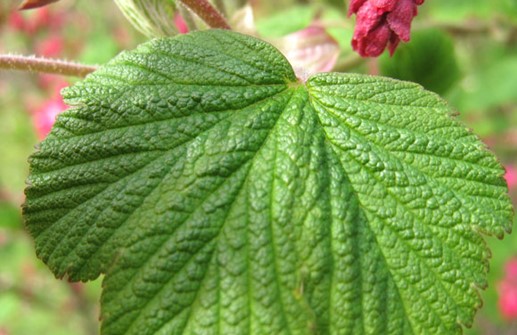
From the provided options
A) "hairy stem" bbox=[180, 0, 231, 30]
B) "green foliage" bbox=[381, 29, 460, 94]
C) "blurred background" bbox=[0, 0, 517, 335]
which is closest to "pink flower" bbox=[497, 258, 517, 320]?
"blurred background" bbox=[0, 0, 517, 335]

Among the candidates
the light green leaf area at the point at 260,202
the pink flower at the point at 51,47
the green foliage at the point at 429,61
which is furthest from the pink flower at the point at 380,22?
the pink flower at the point at 51,47

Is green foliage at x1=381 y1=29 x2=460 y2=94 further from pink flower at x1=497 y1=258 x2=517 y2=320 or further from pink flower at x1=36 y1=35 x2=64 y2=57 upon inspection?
pink flower at x1=36 y1=35 x2=64 y2=57

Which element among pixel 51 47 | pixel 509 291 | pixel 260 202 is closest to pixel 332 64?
pixel 260 202

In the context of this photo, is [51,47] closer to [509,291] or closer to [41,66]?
[41,66]

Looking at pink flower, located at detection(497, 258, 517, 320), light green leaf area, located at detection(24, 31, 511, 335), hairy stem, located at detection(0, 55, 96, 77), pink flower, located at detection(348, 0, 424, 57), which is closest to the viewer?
light green leaf area, located at detection(24, 31, 511, 335)

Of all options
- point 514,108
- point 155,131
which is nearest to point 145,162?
point 155,131
